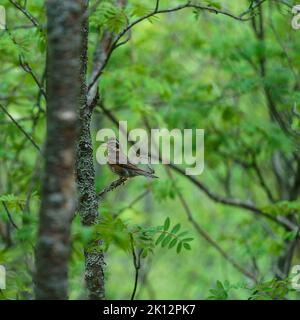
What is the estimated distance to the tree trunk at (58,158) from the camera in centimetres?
209

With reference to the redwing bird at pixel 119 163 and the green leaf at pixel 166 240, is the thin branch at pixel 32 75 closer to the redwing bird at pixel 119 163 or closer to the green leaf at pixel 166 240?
the redwing bird at pixel 119 163

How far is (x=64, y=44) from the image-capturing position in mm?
2123

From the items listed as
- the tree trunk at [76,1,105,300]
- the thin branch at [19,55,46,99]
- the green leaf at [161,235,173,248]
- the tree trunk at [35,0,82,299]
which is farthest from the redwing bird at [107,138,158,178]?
the tree trunk at [35,0,82,299]

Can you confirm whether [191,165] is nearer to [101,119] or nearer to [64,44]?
[101,119]

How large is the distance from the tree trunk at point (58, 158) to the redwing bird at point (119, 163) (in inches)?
50.8

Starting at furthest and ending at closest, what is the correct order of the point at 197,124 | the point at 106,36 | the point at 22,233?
the point at 197,124 → the point at 106,36 → the point at 22,233

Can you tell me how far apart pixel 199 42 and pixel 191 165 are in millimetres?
1707

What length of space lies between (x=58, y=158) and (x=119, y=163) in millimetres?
1407

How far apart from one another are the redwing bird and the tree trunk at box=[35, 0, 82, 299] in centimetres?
129

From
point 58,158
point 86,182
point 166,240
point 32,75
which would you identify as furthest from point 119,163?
point 58,158

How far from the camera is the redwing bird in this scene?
3439mm

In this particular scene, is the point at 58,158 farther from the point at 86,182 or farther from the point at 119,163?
the point at 119,163

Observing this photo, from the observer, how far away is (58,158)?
6.84ft

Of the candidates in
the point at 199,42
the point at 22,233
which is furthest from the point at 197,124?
the point at 22,233
